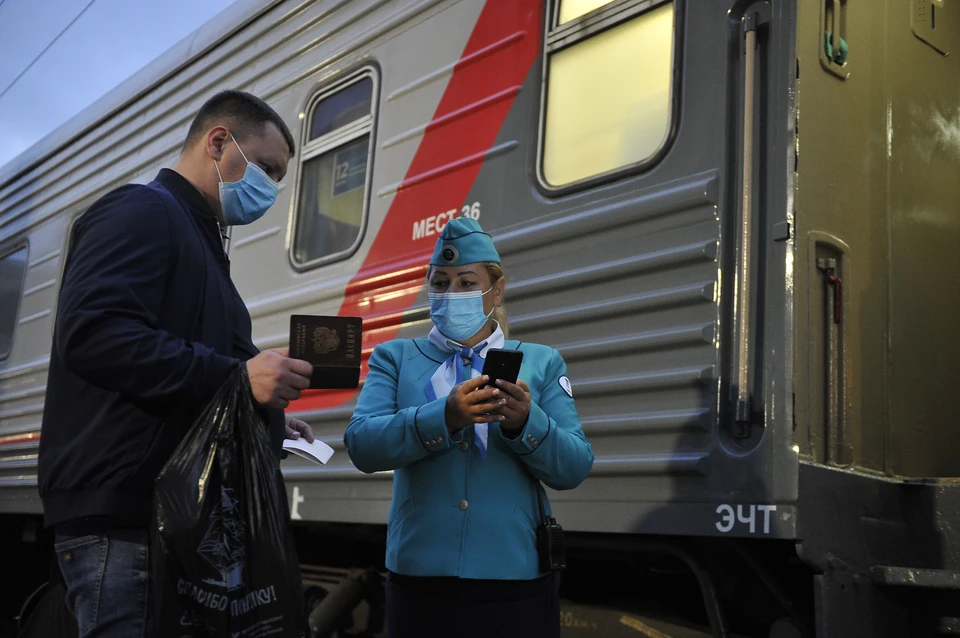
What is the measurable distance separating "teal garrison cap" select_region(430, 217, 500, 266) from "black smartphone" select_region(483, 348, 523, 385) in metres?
0.40

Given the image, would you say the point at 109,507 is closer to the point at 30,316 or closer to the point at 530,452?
the point at 530,452

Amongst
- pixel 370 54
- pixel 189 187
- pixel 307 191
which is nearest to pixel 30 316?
pixel 307 191

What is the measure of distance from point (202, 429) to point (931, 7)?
2833mm

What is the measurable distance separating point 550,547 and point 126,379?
36.6 inches

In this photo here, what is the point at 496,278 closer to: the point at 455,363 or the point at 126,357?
the point at 455,363

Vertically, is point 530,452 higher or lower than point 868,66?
lower

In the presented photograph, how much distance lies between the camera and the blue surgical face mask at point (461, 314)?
7.70ft

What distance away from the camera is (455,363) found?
2.35 metres

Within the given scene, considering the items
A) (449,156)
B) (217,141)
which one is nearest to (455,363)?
(217,141)

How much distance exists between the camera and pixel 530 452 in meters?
2.13

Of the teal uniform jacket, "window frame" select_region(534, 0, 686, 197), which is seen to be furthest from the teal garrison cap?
"window frame" select_region(534, 0, 686, 197)

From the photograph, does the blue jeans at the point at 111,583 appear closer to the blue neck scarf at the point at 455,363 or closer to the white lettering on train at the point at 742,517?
the blue neck scarf at the point at 455,363

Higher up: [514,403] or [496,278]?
[496,278]

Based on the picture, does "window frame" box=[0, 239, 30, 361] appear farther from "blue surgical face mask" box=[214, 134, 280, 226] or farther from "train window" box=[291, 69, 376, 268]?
"blue surgical face mask" box=[214, 134, 280, 226]
